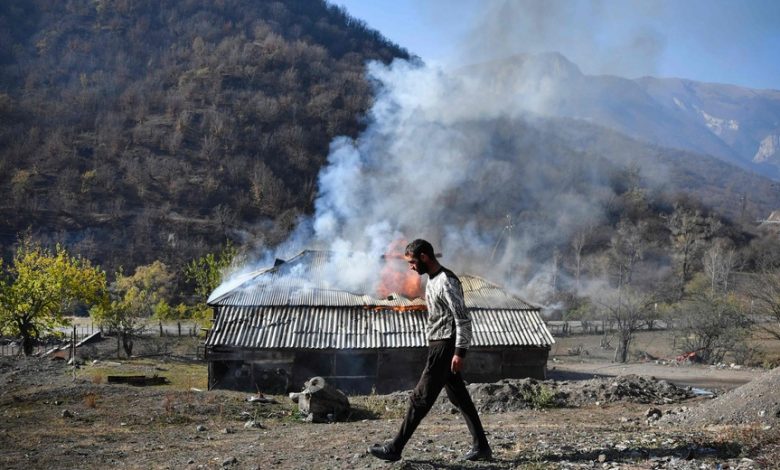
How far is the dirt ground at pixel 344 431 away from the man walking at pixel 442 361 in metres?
0.21

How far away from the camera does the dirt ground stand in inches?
252

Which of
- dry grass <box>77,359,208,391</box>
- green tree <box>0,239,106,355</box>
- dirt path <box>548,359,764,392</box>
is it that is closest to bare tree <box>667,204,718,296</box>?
dirt path <box>548,359,764,392</box>

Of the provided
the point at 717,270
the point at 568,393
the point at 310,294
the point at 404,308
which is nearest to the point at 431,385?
the point at 568,393

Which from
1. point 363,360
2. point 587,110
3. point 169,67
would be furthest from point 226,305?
point 587,110

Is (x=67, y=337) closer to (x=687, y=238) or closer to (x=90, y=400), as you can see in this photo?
(x=90, y=400)

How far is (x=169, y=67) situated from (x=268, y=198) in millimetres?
44969

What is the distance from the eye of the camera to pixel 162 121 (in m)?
80.2

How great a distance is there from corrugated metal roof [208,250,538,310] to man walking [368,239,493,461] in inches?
560

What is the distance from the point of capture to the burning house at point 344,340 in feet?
62.1

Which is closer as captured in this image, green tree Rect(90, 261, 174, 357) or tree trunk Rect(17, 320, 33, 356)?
tree trunk Rect(17, 320, 33, 356)

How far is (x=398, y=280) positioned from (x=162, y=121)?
226 ft

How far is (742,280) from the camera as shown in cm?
5416

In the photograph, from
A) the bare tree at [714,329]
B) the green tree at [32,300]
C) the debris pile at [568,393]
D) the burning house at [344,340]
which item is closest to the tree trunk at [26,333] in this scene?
the green tree at [32,300]

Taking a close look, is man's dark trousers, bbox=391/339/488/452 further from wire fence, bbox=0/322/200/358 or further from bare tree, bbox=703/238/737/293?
bare tree, bbox=703/238/737/293
